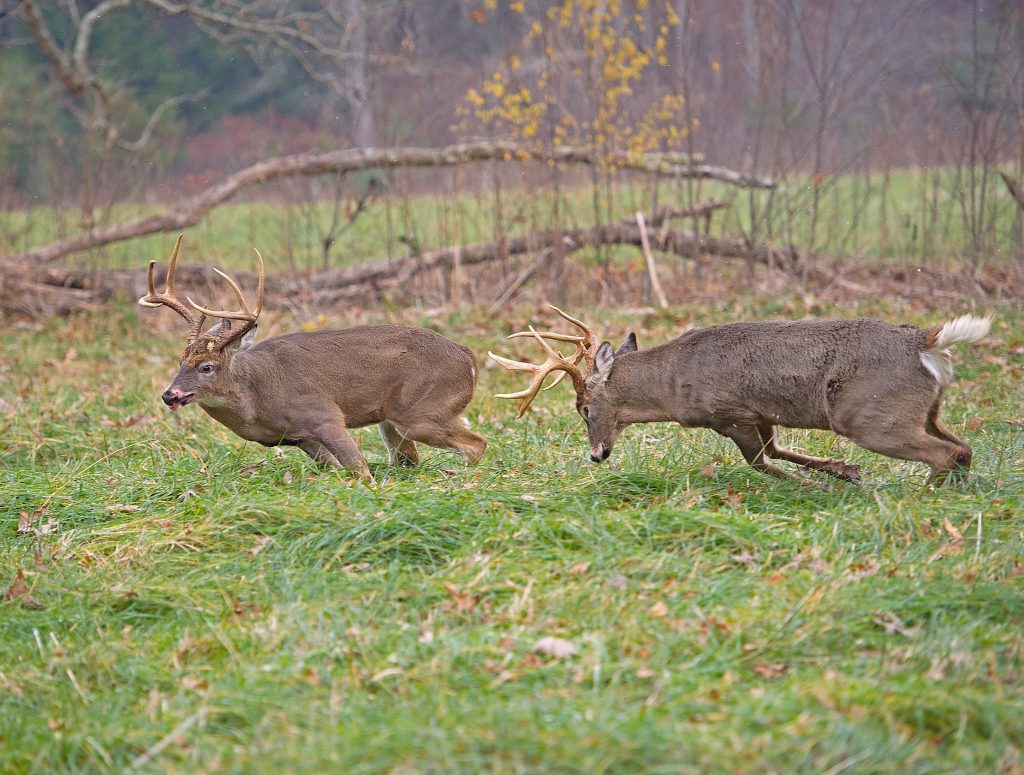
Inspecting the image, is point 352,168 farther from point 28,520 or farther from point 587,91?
point 28,520

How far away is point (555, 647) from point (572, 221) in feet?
33.5

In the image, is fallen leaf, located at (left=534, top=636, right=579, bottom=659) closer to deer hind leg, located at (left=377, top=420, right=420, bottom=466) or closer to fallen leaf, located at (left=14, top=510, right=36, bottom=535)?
fallen leaf, located at (left=14, top=510, right=36, bottom=535)

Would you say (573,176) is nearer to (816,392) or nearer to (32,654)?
(816,392)

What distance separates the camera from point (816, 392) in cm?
606

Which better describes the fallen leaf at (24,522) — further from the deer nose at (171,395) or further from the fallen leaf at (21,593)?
the deer nose at (171,395)

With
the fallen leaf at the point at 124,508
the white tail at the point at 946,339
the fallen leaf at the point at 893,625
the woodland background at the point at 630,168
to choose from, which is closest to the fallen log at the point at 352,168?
the woodland background at the point at 630,168

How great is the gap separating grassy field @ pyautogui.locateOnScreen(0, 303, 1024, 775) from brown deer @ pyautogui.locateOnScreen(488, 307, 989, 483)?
206 mm

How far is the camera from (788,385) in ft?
20.2

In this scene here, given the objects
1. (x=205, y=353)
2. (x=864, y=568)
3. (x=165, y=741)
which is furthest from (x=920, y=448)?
(x=205, y=353)

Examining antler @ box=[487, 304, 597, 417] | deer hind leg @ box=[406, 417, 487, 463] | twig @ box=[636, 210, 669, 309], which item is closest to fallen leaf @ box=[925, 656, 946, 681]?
antler @ box=[487, 304, 597, 417]

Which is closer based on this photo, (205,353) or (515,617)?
(515,617)

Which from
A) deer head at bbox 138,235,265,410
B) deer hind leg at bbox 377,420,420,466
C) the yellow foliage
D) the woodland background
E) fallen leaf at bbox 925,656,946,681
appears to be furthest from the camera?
the yellow foliage

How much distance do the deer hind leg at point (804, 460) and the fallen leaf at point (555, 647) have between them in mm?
2432

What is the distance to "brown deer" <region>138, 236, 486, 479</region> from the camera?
23.0ft
